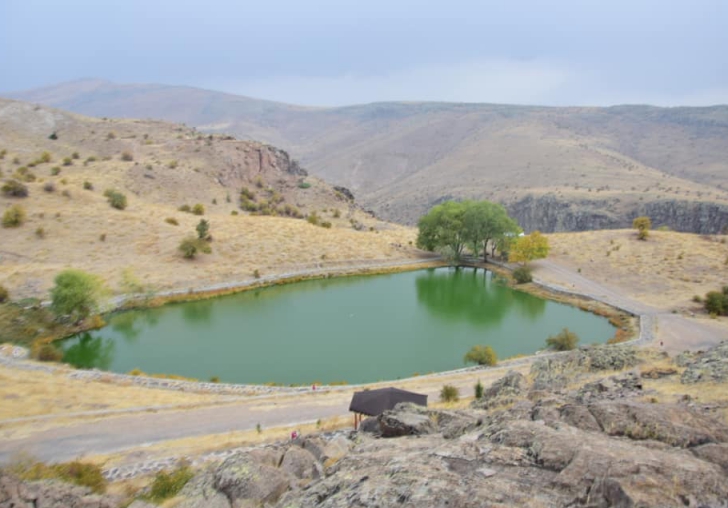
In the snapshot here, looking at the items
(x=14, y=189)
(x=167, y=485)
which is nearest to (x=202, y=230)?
(x=14, y=189)

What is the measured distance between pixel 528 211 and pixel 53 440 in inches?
3586

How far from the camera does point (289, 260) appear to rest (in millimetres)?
48219

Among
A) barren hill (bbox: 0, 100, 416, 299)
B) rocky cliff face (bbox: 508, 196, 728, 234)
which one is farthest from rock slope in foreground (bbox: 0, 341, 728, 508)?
rocky cliff face (bbox: 508, 196, 728, 234)

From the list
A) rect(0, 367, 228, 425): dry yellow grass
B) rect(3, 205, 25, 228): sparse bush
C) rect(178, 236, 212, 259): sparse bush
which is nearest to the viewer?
rect(0, 367, 228, 425): dry yellow grass

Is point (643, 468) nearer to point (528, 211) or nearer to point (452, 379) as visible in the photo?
point (452, 379)

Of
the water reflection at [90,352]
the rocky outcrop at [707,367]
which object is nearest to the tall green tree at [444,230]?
the rocky outcrop at [707,367]

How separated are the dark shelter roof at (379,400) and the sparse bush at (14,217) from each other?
137ft

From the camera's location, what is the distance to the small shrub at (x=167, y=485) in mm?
11266

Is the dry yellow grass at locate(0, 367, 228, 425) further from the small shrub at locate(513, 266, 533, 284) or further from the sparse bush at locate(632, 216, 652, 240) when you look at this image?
the sparse bush at locate(632, 216, 652, 240)

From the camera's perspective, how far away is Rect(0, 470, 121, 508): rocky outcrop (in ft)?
28.8

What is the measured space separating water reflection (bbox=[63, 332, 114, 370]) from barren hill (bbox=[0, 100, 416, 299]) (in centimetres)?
720

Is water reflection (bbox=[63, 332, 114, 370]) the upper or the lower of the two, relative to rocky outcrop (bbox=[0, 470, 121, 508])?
lower

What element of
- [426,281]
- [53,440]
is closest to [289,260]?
[426,281]

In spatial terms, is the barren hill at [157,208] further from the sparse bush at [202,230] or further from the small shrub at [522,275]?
the small shrub at [522,275]
